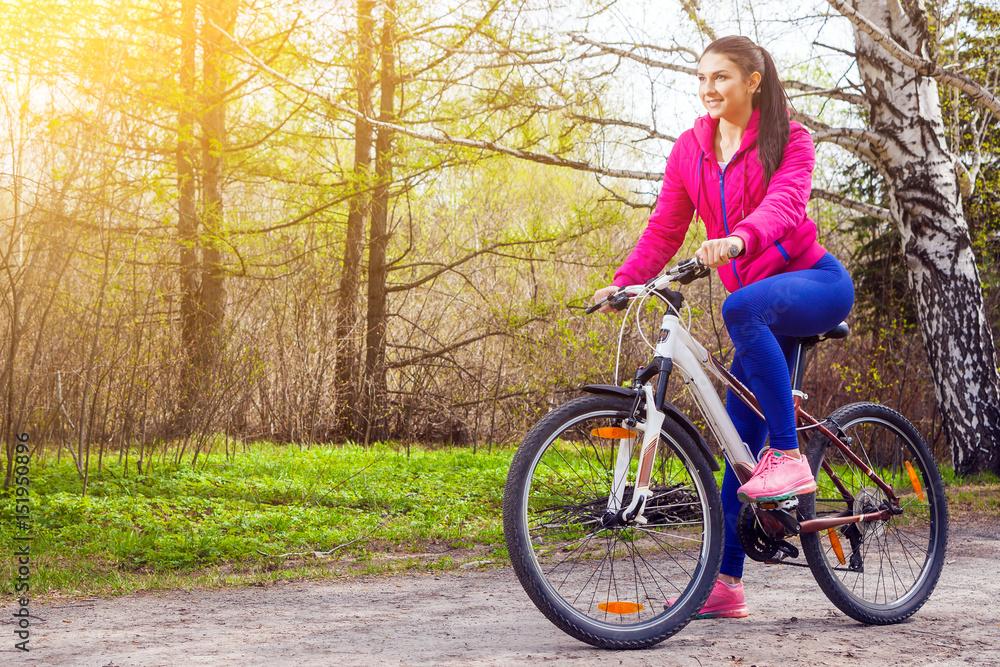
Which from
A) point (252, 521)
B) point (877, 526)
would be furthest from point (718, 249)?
point (252, 521)

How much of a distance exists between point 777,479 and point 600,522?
674 mm

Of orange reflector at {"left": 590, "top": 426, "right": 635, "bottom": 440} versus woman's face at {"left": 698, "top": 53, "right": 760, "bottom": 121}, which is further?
woman's face at {"left": 698, "top": 53, "right": 760, "bottom": 121}

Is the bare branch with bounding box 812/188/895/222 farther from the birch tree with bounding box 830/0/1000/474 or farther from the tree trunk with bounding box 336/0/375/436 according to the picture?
→ the tree trunk with bounding box 336/0/375/436

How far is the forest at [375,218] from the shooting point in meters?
6.72

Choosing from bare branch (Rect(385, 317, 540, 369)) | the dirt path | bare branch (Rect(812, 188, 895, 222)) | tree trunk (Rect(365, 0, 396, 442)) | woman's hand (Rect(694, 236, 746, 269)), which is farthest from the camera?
bare branch (Rect(385, 317, 540, 369))

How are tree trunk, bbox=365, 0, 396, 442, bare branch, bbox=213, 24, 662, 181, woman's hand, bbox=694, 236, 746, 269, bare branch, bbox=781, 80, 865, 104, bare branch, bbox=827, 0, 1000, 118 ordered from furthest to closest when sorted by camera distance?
tree trunk, bbox=365, 0, 396, 442
bare branch, bbox=781, 80, 865, 104
bare branch, bbox=213, 24, 662, 181
bare branch, bbox=827, 0, 1000, 118
woman's hand, bbox=694, 236, 746, 269

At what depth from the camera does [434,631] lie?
326cm

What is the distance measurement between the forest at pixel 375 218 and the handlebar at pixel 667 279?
4.09 metres

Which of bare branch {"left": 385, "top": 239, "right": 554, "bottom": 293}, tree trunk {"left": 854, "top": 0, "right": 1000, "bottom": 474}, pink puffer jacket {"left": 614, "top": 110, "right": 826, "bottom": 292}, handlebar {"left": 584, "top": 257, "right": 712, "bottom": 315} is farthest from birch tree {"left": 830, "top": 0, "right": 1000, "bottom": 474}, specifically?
handlebar {"left": 584, "top": 257, "right": 712, "bottom": 315}

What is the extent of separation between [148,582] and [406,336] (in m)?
8.84

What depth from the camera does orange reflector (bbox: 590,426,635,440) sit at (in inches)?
120

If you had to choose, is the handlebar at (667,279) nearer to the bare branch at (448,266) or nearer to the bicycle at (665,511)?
the bicycle at (665,511)

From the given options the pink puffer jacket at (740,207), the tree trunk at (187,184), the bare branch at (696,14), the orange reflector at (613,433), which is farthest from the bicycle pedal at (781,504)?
the tree trunk at (187,184)

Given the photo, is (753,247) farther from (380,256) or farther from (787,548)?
(380,256)
